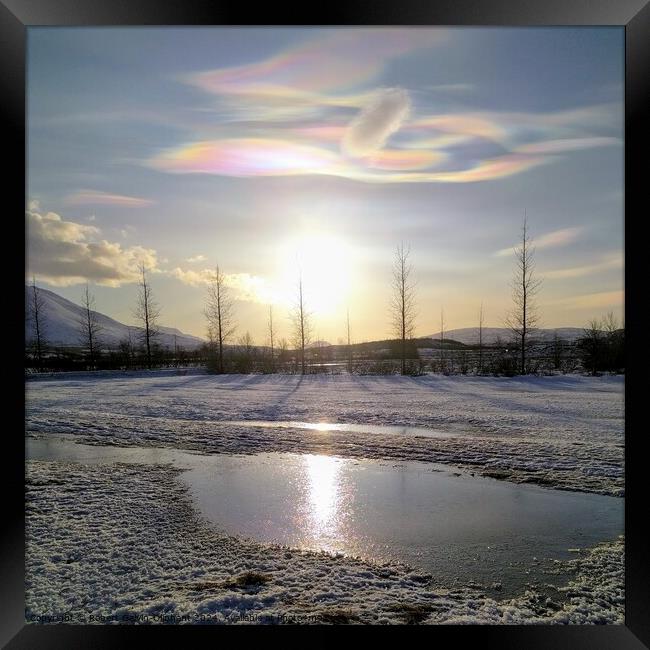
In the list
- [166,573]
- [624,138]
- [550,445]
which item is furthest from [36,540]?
[550,445]

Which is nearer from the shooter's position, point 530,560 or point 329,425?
point 530,560

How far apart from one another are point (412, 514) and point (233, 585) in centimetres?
199

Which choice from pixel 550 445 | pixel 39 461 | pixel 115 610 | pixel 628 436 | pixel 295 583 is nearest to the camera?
pixel 628 436

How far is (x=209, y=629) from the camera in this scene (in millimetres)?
2168

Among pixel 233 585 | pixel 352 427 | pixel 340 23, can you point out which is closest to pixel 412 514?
pixel 233 585

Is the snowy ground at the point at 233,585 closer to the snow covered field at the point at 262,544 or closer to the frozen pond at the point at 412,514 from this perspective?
the snow covered field at the point at 262,544

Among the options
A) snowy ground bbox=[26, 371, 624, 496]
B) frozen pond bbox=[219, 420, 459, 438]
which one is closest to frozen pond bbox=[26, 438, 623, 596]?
snowy ground bbox=[26, 371, 624, 496]

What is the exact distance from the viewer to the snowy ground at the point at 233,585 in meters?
2.76

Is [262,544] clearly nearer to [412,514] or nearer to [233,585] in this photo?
[233,585]

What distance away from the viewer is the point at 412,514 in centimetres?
434

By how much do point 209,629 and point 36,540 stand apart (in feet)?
8.14

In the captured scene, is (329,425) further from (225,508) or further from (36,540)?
(36,540)

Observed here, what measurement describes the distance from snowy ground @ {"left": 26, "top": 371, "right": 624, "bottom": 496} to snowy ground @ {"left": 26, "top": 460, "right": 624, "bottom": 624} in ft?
8.94

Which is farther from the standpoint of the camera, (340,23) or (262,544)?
(262,544)
